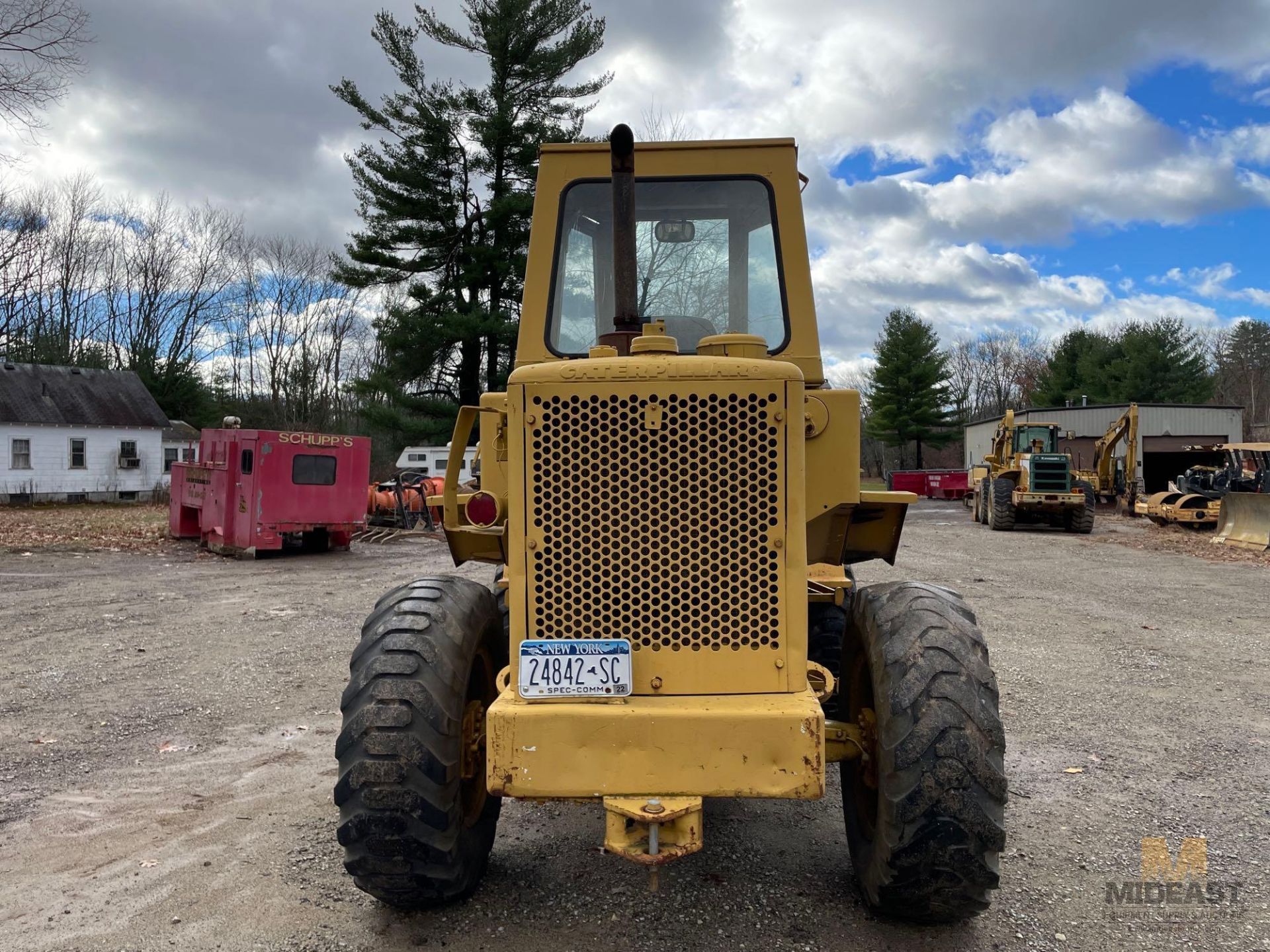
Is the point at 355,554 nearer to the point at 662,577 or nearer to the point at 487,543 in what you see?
the point at 487,543

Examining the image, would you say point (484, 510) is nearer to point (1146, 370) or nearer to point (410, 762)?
point (410, 762)

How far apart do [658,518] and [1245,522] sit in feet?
63.5

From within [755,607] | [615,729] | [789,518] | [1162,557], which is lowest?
[1162,557]

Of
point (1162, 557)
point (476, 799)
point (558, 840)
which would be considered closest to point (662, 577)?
point (476, 799)

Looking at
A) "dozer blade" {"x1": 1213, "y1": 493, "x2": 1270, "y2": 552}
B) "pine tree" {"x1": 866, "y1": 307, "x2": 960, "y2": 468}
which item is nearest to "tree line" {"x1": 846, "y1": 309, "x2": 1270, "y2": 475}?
"pine tree" {"x1": 866, "y1": 307, "x2": 960, "y2": 468}

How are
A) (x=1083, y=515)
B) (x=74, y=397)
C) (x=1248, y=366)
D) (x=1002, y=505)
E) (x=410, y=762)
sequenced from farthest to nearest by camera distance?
1. (x=1248, y=366)
2. (x=74, y=397)
3. (x=1002, y=505)
4. (x=1083, y=515)
5. (x=410, y=762)

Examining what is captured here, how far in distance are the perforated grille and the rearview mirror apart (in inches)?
57.2

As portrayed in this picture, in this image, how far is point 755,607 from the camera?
2.68m

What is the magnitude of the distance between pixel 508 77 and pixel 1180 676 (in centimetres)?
2322

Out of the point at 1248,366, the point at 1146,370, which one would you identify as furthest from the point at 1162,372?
the point at 1248,366

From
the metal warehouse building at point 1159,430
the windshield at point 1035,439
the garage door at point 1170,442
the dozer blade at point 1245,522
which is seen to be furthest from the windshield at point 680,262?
the garage door at point 1170,442

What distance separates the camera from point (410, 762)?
110 inches

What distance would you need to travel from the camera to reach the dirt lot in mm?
3031

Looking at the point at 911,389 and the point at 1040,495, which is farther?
the point at 911,389
